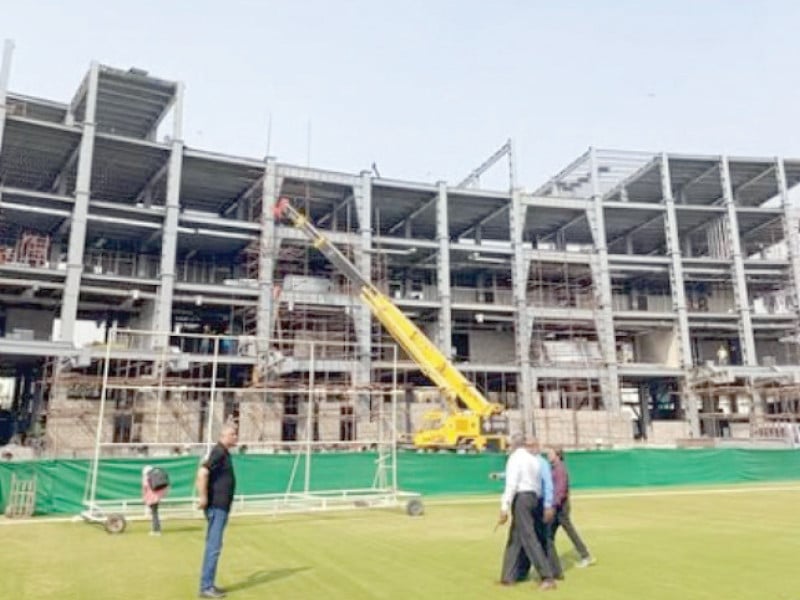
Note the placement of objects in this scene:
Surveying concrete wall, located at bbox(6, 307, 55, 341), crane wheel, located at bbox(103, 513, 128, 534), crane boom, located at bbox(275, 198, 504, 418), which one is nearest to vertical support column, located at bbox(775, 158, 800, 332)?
crane boom, located at bbox(275, 198, 504, 418)

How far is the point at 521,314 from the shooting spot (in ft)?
138

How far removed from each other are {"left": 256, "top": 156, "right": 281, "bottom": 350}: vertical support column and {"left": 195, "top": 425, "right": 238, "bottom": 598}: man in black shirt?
91.8 ft

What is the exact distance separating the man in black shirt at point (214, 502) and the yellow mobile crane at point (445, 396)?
2150 centimetres

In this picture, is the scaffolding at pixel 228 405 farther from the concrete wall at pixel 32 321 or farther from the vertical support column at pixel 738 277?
the vertical support column at pixel 738 277

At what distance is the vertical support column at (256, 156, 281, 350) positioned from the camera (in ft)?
119

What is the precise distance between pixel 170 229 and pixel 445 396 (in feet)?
56.7

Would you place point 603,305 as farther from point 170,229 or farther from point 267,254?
point 170,229

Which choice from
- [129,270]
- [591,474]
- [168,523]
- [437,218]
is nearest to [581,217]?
[437,218]

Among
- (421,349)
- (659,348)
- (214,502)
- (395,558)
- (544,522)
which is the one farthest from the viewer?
(659,348)

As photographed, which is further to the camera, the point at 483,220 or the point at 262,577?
the point at 483,220

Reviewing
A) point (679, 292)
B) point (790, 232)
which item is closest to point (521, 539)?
point (679, 292)

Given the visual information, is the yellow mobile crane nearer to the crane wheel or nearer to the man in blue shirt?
the crane wheel

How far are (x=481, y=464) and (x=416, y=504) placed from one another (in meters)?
6.69

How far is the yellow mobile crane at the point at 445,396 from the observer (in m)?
28.4
